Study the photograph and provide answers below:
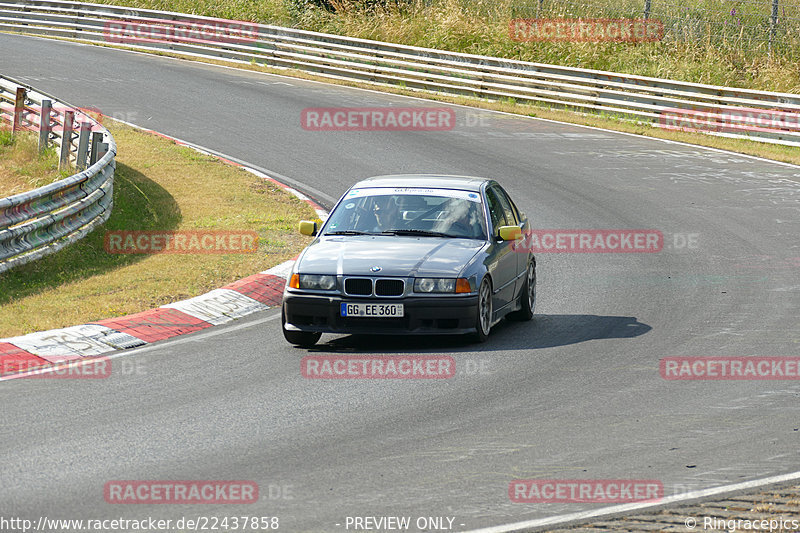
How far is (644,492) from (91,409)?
13.7ft

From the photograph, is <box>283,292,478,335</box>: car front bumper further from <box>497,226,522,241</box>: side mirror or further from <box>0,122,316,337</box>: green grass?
<box>0,122,316,337</box>: green grass

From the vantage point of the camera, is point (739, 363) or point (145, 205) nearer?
point (739, 363)

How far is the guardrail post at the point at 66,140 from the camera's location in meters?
18.3

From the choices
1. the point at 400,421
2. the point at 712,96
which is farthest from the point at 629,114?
the point at 400,421

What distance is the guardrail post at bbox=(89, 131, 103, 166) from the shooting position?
1753 cm

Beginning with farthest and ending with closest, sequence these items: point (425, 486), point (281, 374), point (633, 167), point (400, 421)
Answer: point (633, 167) → point (281, 374) → point (400, 421) → point (425, 486)

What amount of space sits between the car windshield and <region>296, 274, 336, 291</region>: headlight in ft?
3.41

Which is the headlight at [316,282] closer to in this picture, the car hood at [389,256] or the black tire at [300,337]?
the car hood at [389,256]

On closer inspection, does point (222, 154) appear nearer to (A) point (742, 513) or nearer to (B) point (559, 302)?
(B) point (559, 302)

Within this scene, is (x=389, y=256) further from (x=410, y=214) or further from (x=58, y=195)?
(x=58, y=195)

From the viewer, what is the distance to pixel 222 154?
2239 centimetres

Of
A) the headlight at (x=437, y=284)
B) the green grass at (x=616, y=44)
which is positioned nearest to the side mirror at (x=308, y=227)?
the headlight at (x=437, y=284)

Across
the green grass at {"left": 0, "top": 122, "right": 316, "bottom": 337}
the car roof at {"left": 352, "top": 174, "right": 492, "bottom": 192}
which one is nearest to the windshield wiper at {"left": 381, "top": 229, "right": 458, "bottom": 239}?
the car roof at {"left": 352, "top": 174, "right": 492, "bottom": 192}

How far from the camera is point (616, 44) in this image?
32.7 m
